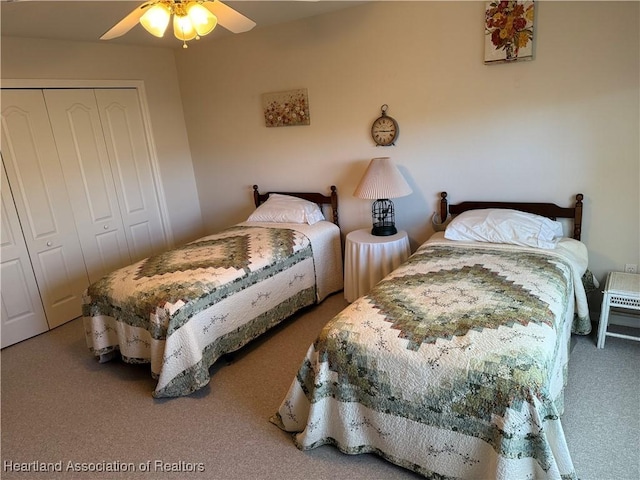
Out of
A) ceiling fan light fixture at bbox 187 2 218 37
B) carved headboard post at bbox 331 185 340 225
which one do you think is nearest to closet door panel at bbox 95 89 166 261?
carved headboard post at bbox 331 185 340 225

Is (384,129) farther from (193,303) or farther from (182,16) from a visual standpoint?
(193,303)

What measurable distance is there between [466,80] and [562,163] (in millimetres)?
852

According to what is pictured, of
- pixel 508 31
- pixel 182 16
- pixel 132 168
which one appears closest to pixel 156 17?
pixel 182 16

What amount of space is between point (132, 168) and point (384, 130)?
7.99ft

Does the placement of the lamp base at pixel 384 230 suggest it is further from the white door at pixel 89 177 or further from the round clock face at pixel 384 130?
the white door at pixel 89 177

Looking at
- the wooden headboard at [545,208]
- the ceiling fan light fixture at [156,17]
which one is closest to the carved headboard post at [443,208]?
the wooden headboard at [545,208]

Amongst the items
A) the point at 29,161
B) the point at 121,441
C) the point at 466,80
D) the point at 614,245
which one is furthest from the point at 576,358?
the point at 29,161

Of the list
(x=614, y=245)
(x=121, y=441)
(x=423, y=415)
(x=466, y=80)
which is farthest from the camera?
(x=466, y=80)

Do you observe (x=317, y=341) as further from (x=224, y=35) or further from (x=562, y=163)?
(x=224, y=35)

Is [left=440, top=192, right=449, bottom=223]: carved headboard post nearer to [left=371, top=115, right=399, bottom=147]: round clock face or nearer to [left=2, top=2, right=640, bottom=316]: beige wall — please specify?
[left=2, top=2, right=640, bottom=316]: beige wall

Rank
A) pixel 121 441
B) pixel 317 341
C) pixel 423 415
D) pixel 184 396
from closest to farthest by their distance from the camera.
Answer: pixel 423 415 → pixel 317 341 → pixel 121 441 → pixel 184 396

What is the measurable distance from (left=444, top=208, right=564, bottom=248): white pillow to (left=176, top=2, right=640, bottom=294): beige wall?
219mm

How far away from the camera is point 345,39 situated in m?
3.29

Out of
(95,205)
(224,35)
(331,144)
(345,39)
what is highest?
(224,35)
